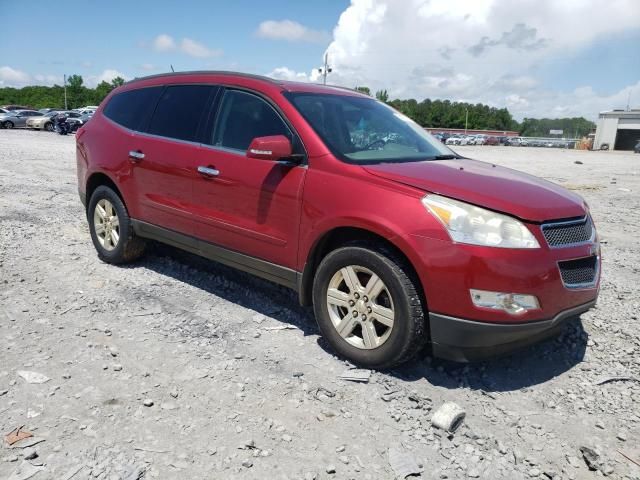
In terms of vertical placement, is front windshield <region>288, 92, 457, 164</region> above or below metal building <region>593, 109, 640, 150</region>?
below

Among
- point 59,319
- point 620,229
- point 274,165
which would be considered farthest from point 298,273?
point 620,229

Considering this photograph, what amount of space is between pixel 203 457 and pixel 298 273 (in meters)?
1.47

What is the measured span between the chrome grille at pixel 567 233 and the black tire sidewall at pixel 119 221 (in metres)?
3.76

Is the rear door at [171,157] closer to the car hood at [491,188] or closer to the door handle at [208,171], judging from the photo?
the door handle at [208,171]

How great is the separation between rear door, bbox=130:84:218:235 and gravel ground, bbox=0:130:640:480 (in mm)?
713

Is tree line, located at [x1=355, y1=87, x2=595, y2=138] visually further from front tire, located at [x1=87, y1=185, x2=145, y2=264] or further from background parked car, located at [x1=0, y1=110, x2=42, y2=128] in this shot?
front tire, located at [x1=87, y1=185, x2=145, y2=264]

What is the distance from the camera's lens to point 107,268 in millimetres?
5254

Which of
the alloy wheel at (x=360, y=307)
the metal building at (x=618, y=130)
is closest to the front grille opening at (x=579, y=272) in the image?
the alloy wheel at (x=360, y=307)

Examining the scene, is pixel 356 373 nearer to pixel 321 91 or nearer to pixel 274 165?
pixel 274 165

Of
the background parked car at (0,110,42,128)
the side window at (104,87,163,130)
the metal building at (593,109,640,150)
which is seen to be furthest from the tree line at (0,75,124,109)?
the side window at (104,87,163,130)

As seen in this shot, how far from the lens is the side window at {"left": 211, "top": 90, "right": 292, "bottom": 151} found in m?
3.90

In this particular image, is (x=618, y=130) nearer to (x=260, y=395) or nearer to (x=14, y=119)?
(x=14, y=119)

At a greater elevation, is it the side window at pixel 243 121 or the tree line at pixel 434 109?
the tree line at pixel 434 109

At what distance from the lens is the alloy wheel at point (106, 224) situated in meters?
5.23
